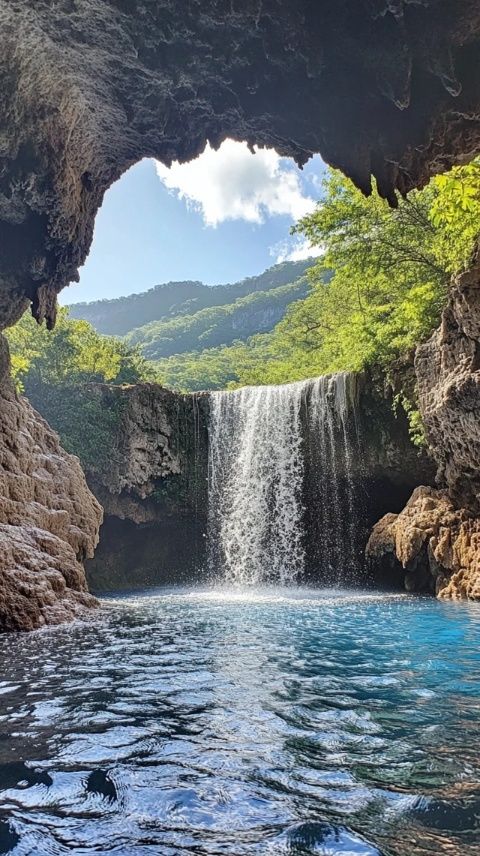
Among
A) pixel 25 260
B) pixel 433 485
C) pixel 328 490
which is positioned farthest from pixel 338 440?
pixel 25 260

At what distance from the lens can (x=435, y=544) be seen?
46.0 ft

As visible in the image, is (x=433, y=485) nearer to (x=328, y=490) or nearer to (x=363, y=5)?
(x=328, y=490)

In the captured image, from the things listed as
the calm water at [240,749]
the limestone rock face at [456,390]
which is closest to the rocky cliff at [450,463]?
the limestone rock face at [456,390]

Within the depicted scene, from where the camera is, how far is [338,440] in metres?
19.3

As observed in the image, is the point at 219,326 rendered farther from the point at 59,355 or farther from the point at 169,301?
the point at 59,355

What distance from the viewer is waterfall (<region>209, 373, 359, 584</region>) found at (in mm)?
19328

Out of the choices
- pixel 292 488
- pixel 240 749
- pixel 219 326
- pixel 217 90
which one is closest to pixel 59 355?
pixel 292 488

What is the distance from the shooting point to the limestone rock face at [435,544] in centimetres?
1306

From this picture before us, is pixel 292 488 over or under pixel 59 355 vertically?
under

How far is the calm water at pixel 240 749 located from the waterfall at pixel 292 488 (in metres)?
13.0

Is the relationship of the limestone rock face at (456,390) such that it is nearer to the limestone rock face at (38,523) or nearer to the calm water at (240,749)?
the calm water at (240,749)

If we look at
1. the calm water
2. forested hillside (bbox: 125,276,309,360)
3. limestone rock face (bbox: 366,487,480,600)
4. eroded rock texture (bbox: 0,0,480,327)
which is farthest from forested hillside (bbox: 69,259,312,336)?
the calm water

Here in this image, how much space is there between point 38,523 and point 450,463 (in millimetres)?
10031

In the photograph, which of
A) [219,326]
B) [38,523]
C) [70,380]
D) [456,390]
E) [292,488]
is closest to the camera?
[38,523]
